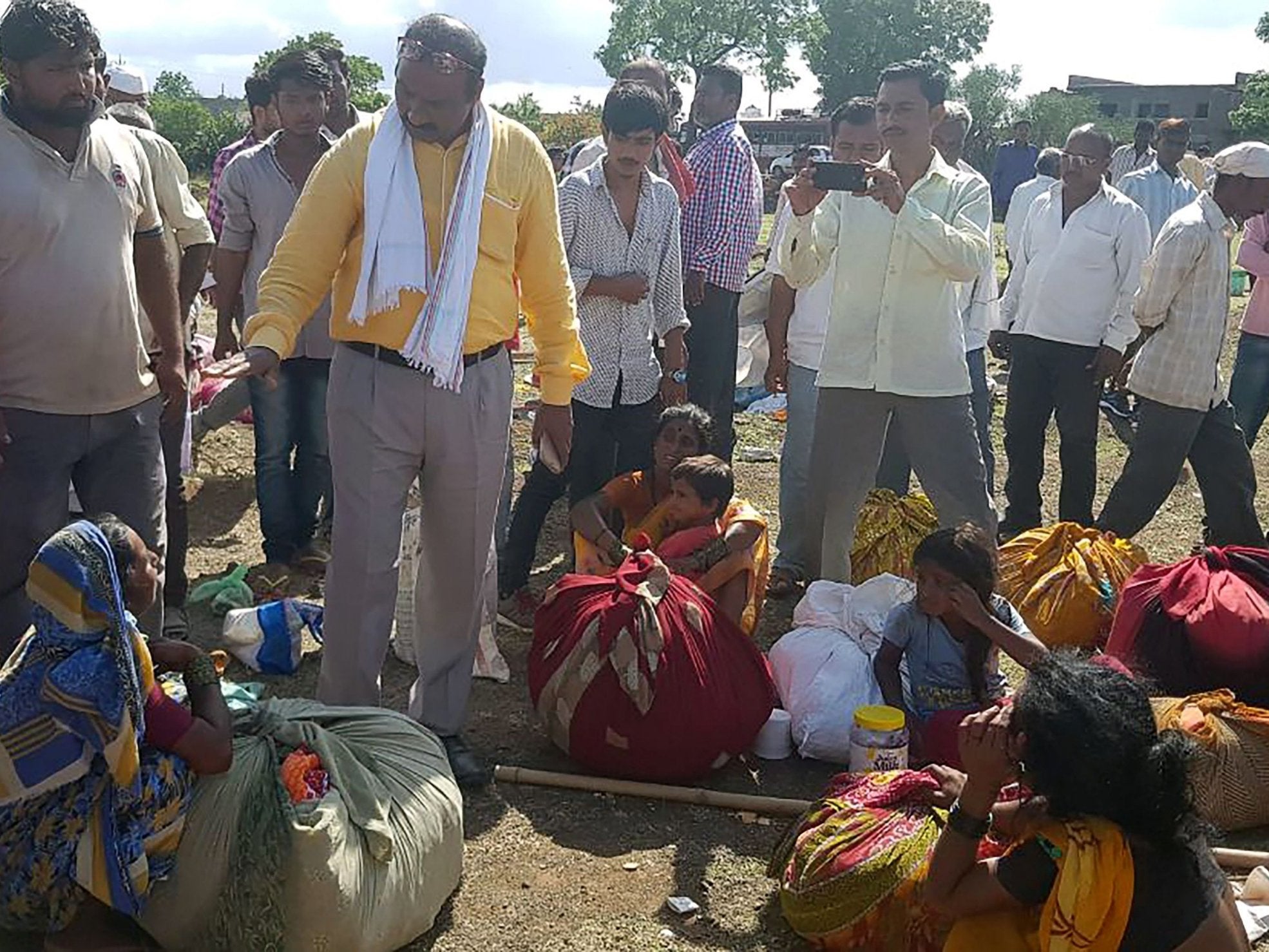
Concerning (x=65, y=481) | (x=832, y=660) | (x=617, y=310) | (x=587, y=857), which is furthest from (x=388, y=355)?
(x=832, y=660)

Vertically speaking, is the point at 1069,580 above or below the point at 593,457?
A: below

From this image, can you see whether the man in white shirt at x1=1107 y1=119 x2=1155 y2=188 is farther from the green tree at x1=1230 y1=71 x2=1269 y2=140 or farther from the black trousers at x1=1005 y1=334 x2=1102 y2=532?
the green tree at x1=1230 y1=71 x2=1269 y2=140

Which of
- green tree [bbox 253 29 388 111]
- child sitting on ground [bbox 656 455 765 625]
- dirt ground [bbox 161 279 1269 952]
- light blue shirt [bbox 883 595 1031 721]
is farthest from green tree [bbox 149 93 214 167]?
light blue shirt [bbox 883 595 1031 721]

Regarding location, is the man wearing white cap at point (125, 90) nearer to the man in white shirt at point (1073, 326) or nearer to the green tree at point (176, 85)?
the man in white shirt at point (1073, 326)

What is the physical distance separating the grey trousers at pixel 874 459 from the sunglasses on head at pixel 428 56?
2080mm

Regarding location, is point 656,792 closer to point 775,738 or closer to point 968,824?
point 775,738

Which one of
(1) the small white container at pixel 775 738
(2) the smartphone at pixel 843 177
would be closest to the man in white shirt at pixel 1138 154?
(2) the smartphone at pixel 843 177

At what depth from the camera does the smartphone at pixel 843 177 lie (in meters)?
4.45

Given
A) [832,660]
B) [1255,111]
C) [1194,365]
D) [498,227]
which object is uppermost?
[1255,111]

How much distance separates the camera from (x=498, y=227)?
3.52 meters

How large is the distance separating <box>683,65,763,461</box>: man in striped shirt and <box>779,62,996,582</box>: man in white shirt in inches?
34.3

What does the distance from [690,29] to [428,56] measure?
56.1 meters

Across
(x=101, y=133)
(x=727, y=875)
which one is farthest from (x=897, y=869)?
(x=101, y=133)

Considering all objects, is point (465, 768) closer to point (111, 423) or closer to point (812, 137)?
point (111, 423)
